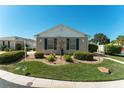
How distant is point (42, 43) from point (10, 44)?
4.06m

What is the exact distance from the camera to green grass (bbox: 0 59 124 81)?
647 centimetres

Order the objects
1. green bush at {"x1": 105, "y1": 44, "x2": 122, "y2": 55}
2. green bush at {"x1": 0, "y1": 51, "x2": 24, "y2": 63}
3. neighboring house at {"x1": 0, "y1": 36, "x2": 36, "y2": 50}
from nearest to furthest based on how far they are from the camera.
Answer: neighboring house at {"x1": 0, "y1": 36, "x2": 36, "y2": 50}, green bush at {"x1": 0, "y1": 51, "x2": 24, "y2": 63}, green bush at {"x1": 105, "y1": 44, "x2": 122, "y2": 55}

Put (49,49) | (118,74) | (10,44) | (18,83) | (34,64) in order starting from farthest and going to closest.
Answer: (49,49), (10,44), (34,64), (118,74), (18,83)

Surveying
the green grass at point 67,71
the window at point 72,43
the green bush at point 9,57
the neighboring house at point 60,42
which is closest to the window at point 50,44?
the neighboring house at point 60,42

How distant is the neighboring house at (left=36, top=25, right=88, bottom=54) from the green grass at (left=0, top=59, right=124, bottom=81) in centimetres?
433

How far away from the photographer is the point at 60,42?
12812 millimetres

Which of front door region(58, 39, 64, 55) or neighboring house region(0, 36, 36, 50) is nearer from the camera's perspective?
neighboring house region(0, 36, 36, 50)

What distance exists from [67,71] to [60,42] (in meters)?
5.93

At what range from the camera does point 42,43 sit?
12.8m

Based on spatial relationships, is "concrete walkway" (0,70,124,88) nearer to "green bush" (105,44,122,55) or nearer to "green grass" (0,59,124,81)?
"green grass" (0,59,124,81)

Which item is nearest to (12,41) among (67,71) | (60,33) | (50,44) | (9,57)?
(9,57)

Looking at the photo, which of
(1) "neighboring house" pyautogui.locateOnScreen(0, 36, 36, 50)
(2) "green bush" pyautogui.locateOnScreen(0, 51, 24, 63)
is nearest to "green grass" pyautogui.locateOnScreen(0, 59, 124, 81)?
(2) "green bush" pyautogui.locateOnScreen(0, 51, 24, 63)
